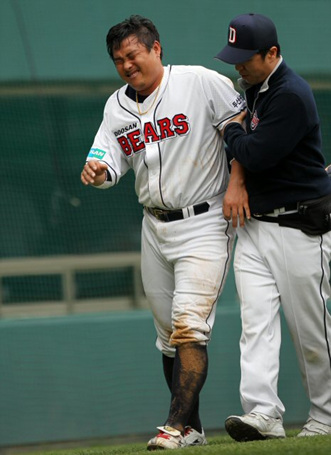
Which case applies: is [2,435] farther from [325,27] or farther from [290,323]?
[325,27]

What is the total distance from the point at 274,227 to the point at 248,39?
0.94 metres

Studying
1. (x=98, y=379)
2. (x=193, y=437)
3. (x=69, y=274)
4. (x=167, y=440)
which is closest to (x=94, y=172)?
(x=167, y=440)

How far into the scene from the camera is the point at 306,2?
7.82 m

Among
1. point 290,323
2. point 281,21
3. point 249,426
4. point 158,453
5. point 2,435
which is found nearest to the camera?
point 158,453

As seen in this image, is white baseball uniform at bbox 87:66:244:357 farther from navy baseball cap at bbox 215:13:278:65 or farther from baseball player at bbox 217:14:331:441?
navy baseball cap at bbox 215:13:278:65

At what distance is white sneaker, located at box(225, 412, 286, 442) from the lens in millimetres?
4719

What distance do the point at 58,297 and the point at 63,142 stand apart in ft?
3.88

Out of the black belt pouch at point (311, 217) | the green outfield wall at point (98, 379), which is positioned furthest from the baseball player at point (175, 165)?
the green outfield wall at point (98, 379)

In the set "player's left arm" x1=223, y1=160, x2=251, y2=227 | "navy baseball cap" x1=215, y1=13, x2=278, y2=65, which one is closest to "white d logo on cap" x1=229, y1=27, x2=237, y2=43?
"navy baseball cap" x1=215, y1=13, x2=278, y2=65

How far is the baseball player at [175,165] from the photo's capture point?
196 inches

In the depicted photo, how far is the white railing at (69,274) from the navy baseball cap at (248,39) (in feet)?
9.86

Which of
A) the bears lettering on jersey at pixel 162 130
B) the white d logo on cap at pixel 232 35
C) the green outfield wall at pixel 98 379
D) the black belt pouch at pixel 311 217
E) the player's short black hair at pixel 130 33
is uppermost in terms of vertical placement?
the player's short black hair at pixel 130 33

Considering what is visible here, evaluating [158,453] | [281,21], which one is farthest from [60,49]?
[158,453]

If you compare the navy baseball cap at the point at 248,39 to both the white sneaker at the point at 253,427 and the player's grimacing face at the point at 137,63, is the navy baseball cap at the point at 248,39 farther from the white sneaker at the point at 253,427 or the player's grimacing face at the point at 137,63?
the white sneaker at the point at 253,427
